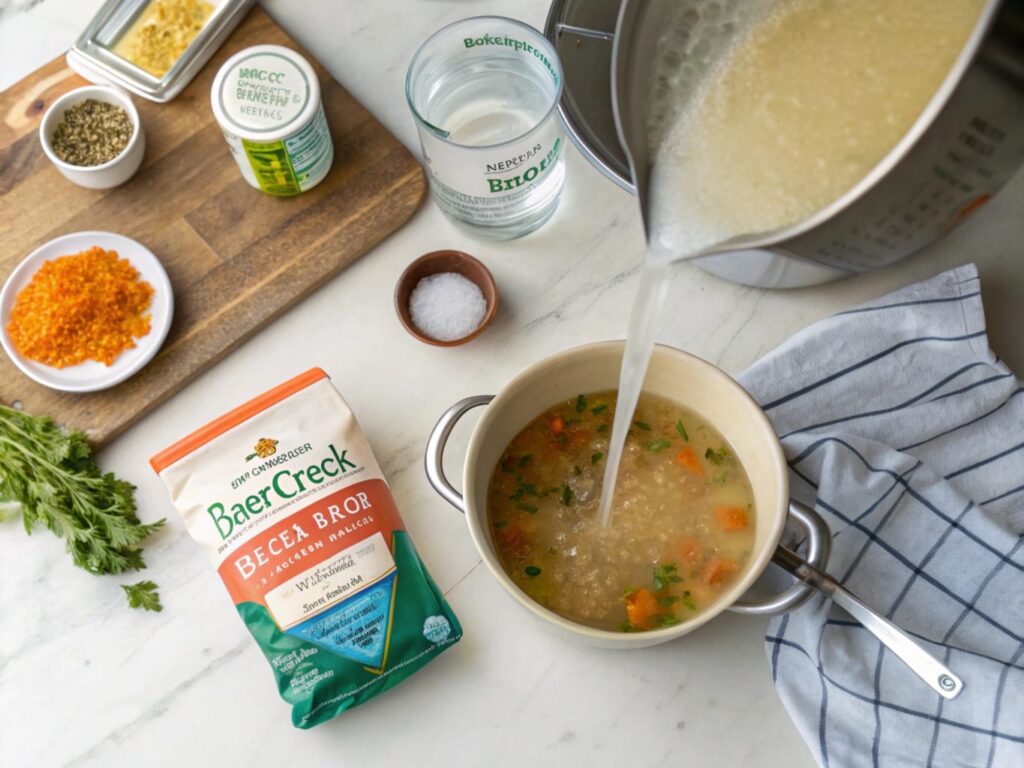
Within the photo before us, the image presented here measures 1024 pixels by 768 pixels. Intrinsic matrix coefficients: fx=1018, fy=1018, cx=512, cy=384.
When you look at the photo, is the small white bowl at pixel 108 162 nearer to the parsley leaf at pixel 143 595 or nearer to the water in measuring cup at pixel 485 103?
the water in measuring cup at pixel 485 103

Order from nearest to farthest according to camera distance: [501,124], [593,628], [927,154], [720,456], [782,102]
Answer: [927,154], [782,102], [593,628], [720,456], [501,124]

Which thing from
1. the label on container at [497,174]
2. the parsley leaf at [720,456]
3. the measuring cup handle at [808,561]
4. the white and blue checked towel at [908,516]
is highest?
the label on container at [497,174]

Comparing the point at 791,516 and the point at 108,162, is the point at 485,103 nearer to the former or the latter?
the point at 108,162

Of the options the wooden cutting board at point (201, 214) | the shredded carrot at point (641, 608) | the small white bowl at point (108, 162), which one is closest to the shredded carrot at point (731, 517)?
the shredded carrot at point (641, 608)

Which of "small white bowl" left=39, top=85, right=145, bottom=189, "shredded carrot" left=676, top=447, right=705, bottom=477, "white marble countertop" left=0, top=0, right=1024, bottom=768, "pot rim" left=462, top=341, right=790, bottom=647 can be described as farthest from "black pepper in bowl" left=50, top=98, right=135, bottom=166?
"shredded carrot" left=676, top=447, right=705, bottom=477

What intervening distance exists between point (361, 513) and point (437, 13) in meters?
0.75

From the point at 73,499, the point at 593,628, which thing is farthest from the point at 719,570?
the point at 73,499

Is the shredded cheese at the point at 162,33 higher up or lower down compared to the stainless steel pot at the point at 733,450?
higher up

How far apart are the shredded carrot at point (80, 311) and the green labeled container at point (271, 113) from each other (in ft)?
0.74

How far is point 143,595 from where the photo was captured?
1.24m

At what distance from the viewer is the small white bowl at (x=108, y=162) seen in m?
1.35

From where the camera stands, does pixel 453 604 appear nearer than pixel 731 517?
No

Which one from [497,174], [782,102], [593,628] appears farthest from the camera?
[497,174]

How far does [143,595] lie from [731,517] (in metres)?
0.71
